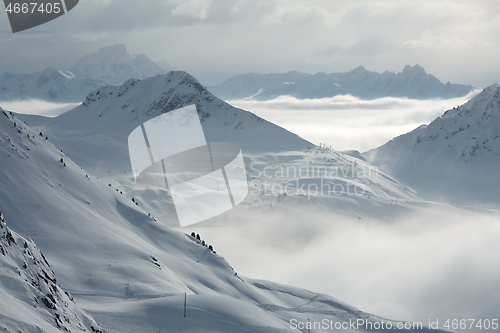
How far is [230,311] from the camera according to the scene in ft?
110

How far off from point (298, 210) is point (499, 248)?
70705 mm

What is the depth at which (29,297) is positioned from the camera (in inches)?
699

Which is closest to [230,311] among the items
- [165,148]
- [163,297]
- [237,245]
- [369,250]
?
[163,297]

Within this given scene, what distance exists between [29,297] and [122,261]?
75.5 ft

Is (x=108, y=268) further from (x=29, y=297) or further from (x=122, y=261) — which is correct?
(x=29, y=297)

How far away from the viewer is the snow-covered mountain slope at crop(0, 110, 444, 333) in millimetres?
31234

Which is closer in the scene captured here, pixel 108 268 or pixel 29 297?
pixel 29 297

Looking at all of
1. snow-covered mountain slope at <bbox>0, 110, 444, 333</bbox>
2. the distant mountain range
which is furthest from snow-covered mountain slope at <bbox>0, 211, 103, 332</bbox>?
snow-covered mountain slope at <bbox>0, 110, 444, 333</bbox>

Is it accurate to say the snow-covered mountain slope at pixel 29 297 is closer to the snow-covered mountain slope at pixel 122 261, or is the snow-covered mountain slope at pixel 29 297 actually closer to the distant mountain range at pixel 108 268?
the distant mountain range at pixel 108 268

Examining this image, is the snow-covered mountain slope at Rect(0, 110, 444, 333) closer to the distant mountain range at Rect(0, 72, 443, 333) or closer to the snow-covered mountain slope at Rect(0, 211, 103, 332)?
the distant mountain range at Rect(0, 72, 443, 333)

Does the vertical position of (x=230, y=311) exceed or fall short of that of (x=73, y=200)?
it falls short

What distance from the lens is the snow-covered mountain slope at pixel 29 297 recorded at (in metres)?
15.9

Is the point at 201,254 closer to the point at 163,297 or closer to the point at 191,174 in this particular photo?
the point at 163,297

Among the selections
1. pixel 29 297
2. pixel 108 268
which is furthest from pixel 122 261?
pixel 29 297
